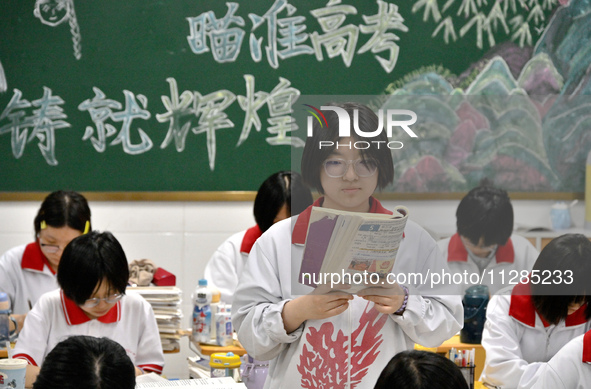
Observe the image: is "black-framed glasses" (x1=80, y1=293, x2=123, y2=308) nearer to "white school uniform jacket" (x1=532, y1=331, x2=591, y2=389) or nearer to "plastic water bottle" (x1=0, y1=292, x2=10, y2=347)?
"plastic water bottle" (x1=0, y1=292, x2=10, y2=347)

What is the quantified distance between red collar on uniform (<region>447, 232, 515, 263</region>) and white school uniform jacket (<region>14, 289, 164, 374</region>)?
142 cm

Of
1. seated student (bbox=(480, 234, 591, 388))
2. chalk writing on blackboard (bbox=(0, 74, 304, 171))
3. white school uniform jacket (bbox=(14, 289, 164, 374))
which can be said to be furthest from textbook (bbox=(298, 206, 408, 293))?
chalk writing on blackboard (bbox=(0, 74, 304, 171))

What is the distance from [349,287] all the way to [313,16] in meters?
2.95

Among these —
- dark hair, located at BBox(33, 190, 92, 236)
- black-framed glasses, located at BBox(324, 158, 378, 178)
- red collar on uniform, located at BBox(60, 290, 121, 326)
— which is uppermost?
black-framed glasses, located at BBox(324, 158, 378, 178)

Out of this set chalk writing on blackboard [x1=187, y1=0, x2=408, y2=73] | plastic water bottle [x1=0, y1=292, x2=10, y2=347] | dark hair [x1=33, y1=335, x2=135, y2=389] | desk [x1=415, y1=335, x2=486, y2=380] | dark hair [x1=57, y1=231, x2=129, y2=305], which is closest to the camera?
dark hair [x1=33, y1=335, x2=135, y2=389]

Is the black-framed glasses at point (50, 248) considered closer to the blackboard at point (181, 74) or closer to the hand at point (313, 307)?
the blackboard at point (181, 74)

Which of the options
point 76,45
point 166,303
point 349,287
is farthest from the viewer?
Result: point 76,45

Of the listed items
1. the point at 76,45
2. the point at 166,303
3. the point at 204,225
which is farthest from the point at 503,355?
the point at 76,45

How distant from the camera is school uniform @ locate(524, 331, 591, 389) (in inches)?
81.5

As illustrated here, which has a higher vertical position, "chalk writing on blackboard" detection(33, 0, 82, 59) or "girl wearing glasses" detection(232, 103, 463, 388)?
"chalk writing on blackboard" detection(33, 0, 82, 59)

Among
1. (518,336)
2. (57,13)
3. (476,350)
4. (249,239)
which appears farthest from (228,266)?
(57,13)

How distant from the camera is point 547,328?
2637 mm

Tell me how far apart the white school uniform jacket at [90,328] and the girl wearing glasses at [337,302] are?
1.08 meters

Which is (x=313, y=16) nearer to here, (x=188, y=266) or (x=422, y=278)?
(x=188, y=266)
